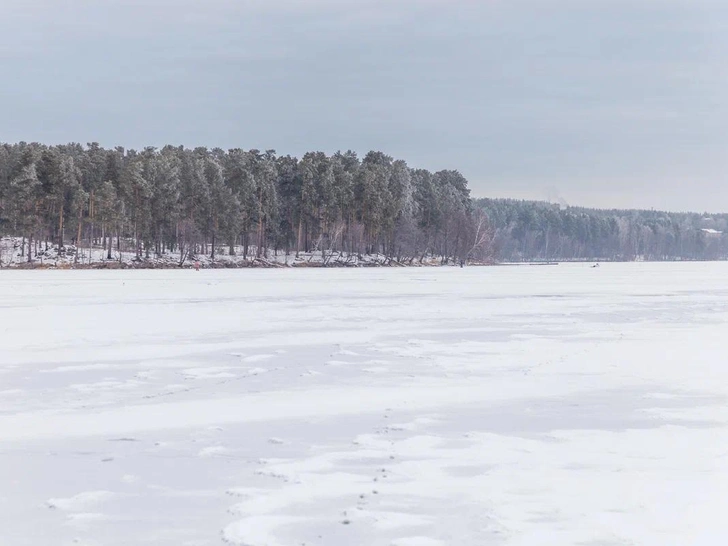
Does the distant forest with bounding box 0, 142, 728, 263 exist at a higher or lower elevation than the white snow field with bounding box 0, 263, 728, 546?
higher

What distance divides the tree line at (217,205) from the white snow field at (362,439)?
74.2 meters

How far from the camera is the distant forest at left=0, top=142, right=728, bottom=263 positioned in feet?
292

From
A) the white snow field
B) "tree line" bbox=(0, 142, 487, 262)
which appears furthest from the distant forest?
the white snow field

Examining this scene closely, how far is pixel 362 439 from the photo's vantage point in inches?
319

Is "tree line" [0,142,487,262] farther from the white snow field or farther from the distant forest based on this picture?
the white snow field

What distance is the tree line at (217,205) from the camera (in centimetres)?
8906

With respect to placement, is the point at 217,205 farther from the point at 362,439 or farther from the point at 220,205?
the point at 362,439

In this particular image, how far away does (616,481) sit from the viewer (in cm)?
661

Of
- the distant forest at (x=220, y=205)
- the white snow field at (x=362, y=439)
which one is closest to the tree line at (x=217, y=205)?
the distant forest at (x=220, y=205)

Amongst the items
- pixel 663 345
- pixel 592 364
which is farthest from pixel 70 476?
pixel 663 345

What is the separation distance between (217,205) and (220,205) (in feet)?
1.41

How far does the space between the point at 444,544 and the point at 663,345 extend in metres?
12.0

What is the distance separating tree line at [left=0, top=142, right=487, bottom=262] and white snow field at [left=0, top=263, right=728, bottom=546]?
244 ft

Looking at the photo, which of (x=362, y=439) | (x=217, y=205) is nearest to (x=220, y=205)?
(x=217, y=205)
